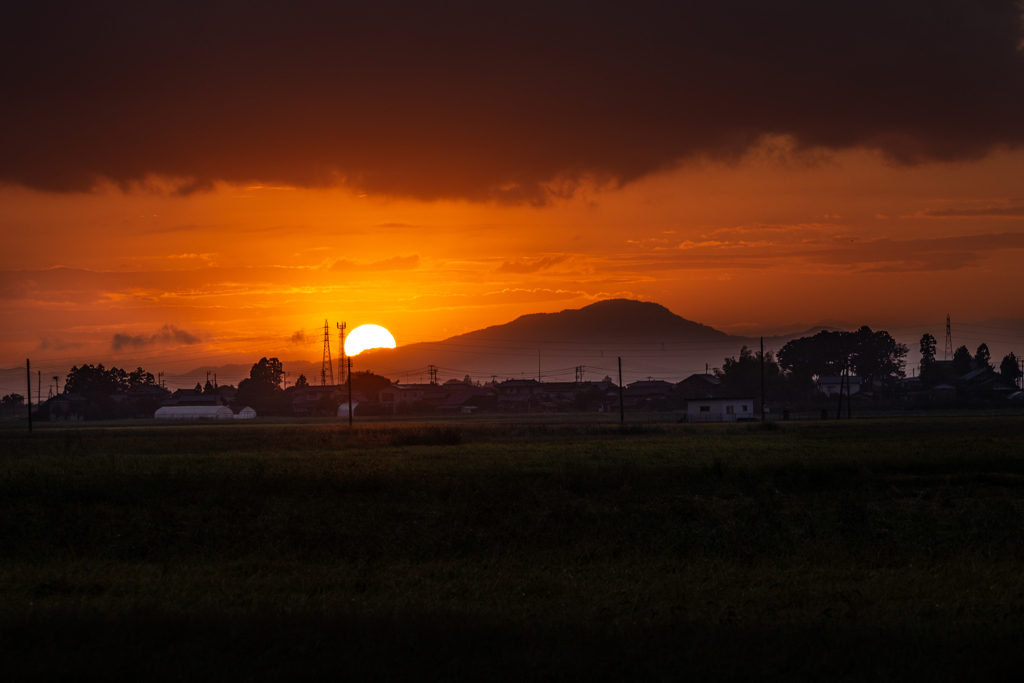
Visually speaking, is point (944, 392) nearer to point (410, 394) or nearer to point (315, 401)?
point (410, 394)

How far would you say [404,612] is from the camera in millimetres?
13148

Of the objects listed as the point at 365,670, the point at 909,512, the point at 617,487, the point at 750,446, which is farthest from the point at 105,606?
the point at 750,446

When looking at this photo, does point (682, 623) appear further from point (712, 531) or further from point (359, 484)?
point (359, 484)

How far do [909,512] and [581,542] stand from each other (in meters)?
10.8

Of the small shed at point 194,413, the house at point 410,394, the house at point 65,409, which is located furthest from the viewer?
the house at point 65,409

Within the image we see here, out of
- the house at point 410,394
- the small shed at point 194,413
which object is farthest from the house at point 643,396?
the small shed at point 194,413

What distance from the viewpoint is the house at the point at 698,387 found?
180550 mm

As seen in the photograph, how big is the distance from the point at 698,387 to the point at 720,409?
232 feet

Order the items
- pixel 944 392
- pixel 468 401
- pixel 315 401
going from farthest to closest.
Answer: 1. pixel 315 401
2. pixel 468 401
3. pixel 944 392

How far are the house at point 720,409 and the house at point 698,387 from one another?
6105cm

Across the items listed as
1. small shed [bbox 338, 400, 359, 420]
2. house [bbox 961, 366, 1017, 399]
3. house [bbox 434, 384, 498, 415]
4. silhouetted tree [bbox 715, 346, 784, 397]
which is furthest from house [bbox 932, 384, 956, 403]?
small shed [bbox 338, 400, 359, 420]

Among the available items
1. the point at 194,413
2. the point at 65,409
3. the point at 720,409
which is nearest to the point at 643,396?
the point at 720,409

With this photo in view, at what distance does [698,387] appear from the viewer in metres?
186

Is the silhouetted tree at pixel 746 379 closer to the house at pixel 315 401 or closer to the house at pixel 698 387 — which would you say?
the house at pixel 698 387
